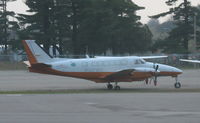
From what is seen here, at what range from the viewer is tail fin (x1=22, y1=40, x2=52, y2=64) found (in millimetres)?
29266

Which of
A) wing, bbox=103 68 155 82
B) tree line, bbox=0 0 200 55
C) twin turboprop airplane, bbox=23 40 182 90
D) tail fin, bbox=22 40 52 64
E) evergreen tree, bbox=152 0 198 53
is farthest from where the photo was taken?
evergreen tree, bbox=152 0 198 53

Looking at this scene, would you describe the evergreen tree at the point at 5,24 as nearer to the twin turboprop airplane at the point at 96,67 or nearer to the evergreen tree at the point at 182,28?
the evergreen tree at the point at 182,28

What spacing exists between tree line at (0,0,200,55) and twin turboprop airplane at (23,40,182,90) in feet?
109

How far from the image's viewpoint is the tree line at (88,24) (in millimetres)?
63844

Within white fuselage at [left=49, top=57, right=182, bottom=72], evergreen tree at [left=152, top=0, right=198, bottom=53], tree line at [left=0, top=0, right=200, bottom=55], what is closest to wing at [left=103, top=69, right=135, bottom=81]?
white fuselage at [left=49, top=57, right=182, bottom=72]

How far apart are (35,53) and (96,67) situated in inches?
156

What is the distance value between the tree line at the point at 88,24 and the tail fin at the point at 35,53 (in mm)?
33428

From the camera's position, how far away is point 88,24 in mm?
63438
